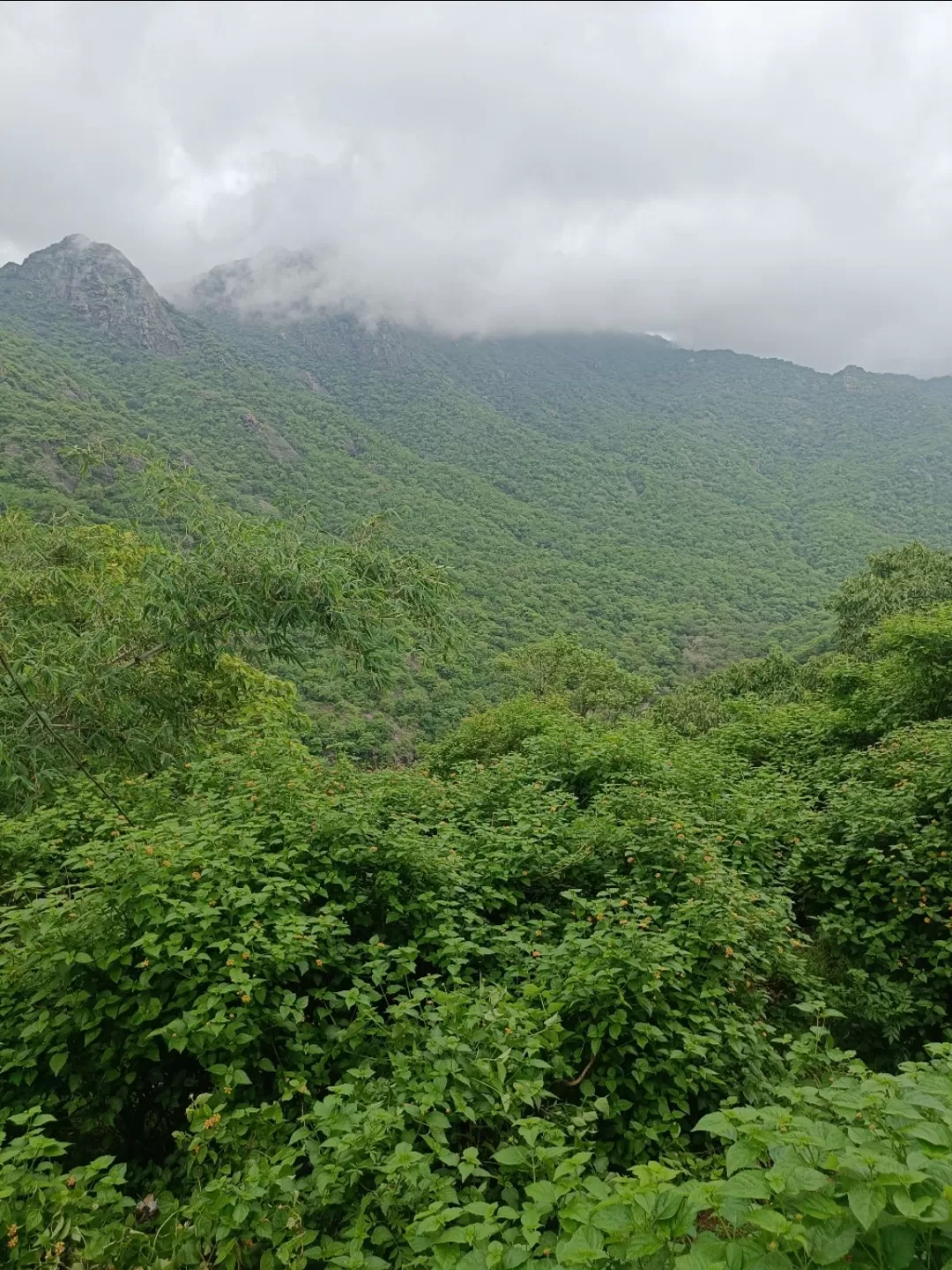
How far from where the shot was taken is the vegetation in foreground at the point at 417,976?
195 centimetres

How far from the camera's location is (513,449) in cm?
11738

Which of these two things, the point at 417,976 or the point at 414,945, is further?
the point at 417,976

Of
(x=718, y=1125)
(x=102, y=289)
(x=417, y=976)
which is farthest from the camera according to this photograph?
(x=102, y=289)

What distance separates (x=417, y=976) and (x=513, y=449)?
118 metres

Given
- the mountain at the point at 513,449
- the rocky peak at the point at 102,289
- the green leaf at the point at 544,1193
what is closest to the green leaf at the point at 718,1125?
the green leaf at the point at 544,1193

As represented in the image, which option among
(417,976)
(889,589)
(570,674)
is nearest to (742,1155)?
(417,976)

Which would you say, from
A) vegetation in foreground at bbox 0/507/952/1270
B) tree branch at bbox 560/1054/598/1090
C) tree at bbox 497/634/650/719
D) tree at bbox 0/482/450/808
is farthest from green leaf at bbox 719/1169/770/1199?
tree at bbox 497/634/650/719

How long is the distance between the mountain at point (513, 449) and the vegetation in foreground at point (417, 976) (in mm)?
21149

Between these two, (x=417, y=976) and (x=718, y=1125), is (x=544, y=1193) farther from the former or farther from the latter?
(x=417, y=976)

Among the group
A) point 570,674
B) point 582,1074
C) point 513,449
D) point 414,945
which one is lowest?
point 570,674

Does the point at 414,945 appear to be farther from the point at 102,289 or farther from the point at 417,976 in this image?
the point at 102,289

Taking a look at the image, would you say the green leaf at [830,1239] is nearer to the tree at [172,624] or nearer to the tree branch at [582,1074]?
the tree branch at [582,1074]

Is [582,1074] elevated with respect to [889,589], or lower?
lower

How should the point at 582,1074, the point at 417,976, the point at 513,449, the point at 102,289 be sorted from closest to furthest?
1. the point at 582,1074
2. the point at 417,976
3. the point at 102,289
4. the point at 513,449
